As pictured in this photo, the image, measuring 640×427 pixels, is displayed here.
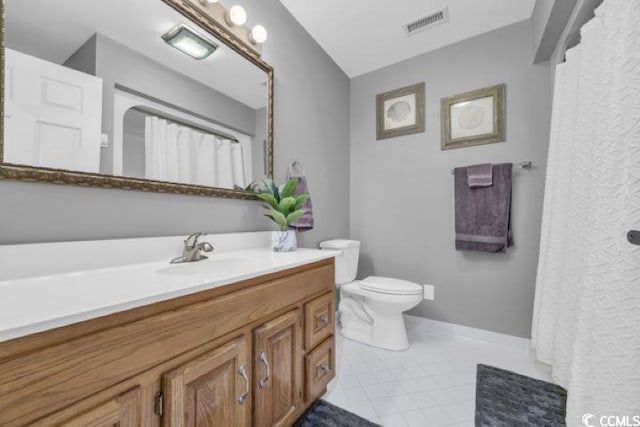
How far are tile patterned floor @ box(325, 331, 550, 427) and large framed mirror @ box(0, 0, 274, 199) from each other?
121cm

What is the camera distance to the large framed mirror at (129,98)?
2.53 feet

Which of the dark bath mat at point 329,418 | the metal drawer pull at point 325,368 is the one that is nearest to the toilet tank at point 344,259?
the metal drawer pull at point 325,368

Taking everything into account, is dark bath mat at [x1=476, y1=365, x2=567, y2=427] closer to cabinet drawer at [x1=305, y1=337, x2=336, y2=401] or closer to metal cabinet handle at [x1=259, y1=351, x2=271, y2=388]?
cabinet drawer at [x1=305, y1=337, x2=336, y2=401]

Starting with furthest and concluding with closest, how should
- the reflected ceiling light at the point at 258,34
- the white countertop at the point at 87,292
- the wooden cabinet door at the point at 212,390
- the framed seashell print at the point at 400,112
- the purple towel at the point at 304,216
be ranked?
→ the framed seashell print at the point at 400,112, the purple towel at the point at 304,216, the reflected ceiling light at the point at 258,34, the wooden cabinet door at the point at 212,390, the white countertop at the point at 87,292

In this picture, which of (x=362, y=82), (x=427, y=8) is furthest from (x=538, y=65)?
(x=362, y=82)

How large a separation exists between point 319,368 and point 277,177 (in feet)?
3.53

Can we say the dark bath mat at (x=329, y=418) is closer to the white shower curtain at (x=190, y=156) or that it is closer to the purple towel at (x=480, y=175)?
the white shower curtain at (x=190, y=156)

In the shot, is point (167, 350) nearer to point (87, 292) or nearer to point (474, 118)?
point (87, 292)

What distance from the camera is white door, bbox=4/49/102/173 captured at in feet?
2.46

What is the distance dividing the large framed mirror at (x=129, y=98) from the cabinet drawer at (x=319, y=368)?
853 millimetres

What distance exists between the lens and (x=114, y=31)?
3.13ft

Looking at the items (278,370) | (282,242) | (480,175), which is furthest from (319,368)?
(480,175)

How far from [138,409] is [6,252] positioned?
58 cm

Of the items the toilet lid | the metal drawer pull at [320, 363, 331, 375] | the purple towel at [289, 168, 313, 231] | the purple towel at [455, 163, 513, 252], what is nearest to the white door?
the purple towel at [289, 168, 313, 231]
